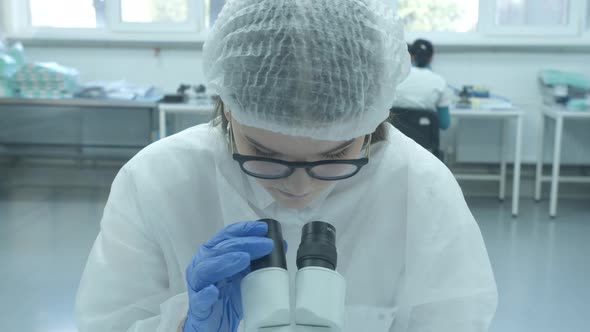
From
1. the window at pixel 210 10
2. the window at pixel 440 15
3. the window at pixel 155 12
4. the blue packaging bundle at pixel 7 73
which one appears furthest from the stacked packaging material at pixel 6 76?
the window at pixel 440 15

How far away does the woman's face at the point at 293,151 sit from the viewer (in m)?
0.96

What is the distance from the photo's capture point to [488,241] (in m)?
3.46

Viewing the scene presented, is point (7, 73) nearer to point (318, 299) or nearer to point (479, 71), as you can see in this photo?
point (479, 71)

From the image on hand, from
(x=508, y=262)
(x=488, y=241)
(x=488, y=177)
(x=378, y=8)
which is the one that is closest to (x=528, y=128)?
(x=488, y=177)

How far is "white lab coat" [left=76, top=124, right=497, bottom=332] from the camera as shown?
1.09 m

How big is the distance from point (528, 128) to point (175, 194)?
3.99 metres

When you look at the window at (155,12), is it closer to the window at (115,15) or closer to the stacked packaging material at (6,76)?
the window at (115,15)

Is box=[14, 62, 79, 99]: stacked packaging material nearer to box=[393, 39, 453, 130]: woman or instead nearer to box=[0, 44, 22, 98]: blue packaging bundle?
box=[0, 44, 22, 98]: blue packaging bundle

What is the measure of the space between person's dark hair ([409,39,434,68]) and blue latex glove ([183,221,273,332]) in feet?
10.2

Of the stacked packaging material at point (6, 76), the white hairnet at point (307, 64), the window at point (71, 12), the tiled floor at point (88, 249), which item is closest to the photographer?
the white hairnet at point (307, 64)

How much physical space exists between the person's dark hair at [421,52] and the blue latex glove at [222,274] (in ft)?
10.2

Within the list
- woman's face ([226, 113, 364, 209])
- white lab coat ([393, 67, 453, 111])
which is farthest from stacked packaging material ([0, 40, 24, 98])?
woman's face ([226, 113, 364, 209])

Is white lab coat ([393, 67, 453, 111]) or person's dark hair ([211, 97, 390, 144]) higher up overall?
person's dark hair ([211, 97, 390, 144])

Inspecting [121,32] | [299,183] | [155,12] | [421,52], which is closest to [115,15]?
[121,32]
